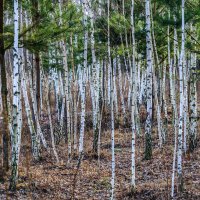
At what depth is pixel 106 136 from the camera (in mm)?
18844

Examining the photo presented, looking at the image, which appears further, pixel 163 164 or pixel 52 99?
pixel 52 99

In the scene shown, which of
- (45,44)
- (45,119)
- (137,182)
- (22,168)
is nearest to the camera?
(45,44)

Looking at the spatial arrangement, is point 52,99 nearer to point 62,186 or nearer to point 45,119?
point 45,119

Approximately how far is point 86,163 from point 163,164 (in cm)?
283

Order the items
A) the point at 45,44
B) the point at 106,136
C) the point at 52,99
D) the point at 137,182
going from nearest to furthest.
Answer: the point at 45,44 → the point at 137,182 → the point at 106,136 → the point at 52,99

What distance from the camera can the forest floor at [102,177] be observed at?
895cm

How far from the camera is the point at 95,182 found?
10.6m

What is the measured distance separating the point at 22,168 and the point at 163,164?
453 centimetres

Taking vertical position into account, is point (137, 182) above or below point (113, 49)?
below

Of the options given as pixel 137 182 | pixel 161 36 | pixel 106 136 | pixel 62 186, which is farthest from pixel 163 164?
pixel 106 136

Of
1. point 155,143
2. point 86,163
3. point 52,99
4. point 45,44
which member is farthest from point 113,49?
point 52,99

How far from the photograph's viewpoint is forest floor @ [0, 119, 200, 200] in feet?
29.4

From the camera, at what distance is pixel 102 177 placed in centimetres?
1109

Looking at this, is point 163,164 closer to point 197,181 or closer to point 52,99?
point 197,181
